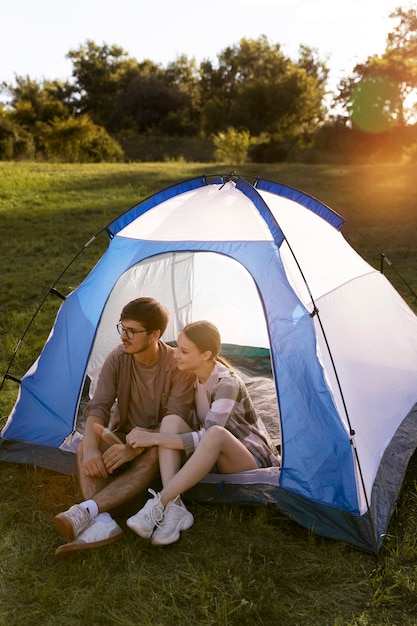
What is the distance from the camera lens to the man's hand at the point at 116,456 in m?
2.88

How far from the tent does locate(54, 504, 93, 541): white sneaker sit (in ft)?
1.98

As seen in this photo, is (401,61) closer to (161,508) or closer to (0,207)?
(0,207)

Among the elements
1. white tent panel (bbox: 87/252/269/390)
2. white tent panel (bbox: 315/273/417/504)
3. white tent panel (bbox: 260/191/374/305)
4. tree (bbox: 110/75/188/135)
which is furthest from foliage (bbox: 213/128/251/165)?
white tent panel (bbox: 315/273/417/504)

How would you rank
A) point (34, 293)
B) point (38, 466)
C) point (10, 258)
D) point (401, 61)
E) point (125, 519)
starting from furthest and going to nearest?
point (401, 61)
point (10, 258)
point (34, 293)
point (38, 466)
point (125, 519)

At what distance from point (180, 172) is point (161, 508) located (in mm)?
11824

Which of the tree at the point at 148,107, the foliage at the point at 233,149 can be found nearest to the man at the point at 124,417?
the foliage at the point at 233,149

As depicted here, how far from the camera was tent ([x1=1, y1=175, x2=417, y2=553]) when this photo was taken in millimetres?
2895

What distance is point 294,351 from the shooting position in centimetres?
302

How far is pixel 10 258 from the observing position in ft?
26.2

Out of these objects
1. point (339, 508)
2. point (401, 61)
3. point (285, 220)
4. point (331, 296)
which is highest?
point (401, 61)

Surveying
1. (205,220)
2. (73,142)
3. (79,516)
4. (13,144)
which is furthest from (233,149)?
(79,516)

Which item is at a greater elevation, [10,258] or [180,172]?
[180,172]

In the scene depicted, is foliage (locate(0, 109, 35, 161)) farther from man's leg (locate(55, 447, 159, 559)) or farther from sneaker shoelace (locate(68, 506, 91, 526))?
sneaker shoelace (locate(68, 506, 91, 526))

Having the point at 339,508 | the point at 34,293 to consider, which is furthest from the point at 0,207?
the point at 339,508
